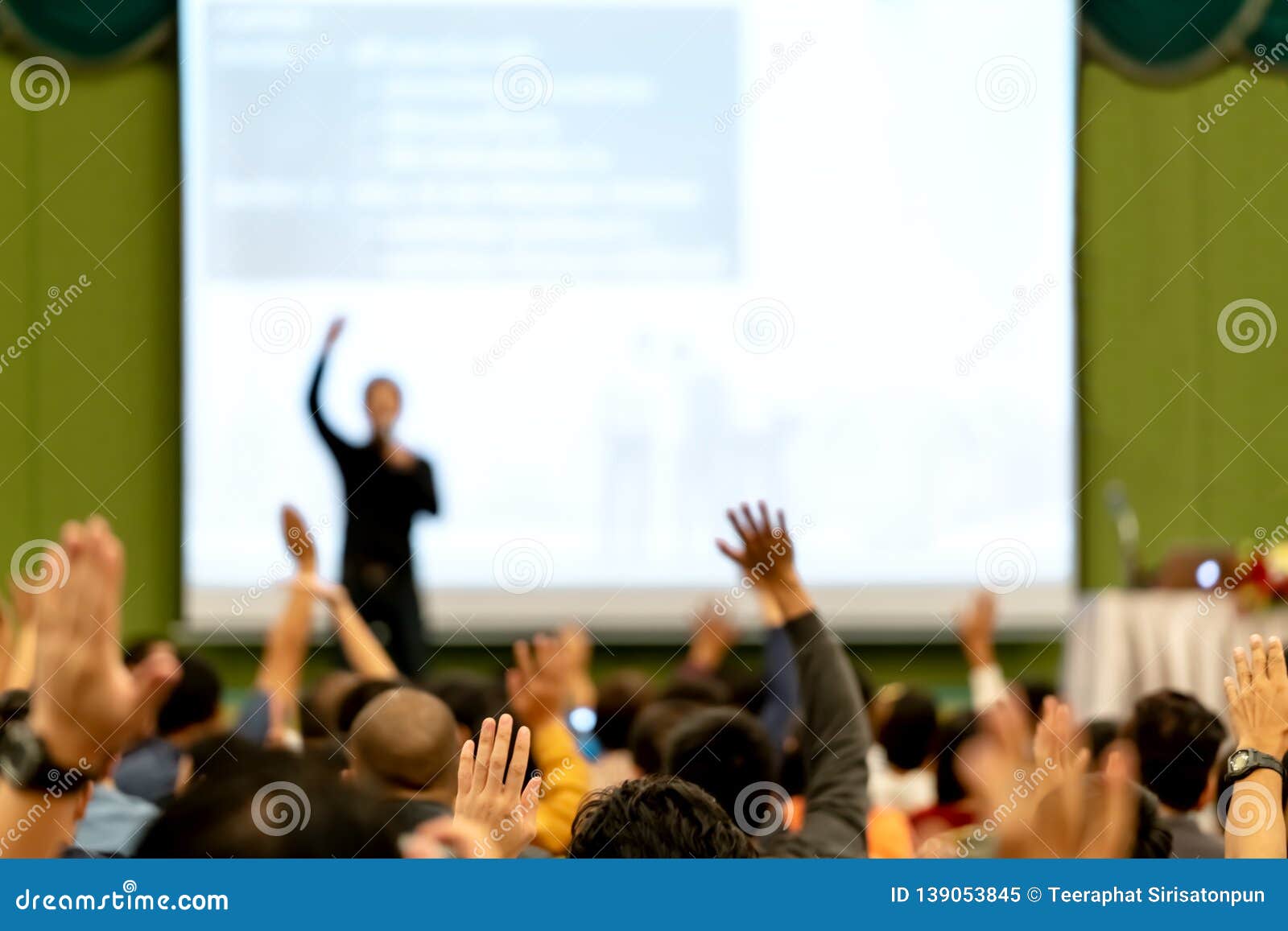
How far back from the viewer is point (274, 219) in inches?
206

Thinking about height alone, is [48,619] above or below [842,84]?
below

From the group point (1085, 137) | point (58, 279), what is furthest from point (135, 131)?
point (1085, 137)

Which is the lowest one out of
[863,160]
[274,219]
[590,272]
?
[274,219]

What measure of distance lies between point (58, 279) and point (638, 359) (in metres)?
2.37

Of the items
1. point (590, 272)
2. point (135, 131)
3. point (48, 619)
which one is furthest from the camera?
point (135, 131)

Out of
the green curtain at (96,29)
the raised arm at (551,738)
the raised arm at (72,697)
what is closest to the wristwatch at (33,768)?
the raised arm at (72,697)

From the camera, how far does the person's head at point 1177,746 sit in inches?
68.7

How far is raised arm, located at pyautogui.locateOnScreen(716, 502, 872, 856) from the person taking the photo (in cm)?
154

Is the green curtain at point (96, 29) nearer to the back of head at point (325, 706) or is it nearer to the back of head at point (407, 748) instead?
the back of head at point (325, 706)

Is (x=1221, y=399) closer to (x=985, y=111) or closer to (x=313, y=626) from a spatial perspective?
(x=985, y=111)

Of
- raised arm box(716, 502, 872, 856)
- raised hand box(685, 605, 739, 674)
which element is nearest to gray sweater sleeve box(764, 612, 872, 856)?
raised arm box(716, 502, 872, 856)

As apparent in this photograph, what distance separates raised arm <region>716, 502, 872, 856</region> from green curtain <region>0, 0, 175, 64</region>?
4340 mm

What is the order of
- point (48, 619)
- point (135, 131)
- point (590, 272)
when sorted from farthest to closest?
1. point (135, 131)
2. point (590, 272)
3. point (48, 619)

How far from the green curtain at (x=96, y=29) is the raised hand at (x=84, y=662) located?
15.2 feet
